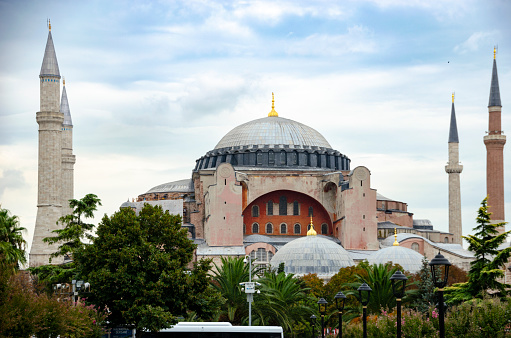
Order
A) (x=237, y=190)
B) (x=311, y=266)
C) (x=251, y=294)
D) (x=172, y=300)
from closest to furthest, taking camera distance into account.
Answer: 1. (x=172, y=300)
2. (x=251, y=294)
3. (x=311, y=266)
4. (x=237, y=190)

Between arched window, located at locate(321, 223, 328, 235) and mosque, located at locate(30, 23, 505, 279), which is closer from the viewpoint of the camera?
mosque, located at locate(30, 23, 505, 279)

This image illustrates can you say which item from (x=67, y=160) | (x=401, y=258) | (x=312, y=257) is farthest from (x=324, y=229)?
(x=67, y=160)

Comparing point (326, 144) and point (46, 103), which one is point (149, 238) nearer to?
point (46, 103)

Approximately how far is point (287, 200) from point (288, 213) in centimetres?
94

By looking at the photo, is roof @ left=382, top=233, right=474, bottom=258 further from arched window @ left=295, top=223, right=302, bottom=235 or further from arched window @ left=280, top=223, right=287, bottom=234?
arched window @ left=280, top=223, right=287, bottom=234

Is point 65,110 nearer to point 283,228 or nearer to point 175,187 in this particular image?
point 175,187

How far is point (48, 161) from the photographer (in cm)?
5109

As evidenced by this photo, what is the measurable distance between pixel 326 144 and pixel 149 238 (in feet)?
131

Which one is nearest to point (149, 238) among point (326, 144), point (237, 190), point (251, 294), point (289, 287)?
point (251, 294)

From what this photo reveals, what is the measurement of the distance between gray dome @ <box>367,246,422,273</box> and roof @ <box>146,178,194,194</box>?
19854mm

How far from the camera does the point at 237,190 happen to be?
57.2 meters

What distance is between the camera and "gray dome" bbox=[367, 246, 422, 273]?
164 feet

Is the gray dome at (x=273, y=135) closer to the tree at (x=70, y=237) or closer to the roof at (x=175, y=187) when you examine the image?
the roof at (x=175, y=187)

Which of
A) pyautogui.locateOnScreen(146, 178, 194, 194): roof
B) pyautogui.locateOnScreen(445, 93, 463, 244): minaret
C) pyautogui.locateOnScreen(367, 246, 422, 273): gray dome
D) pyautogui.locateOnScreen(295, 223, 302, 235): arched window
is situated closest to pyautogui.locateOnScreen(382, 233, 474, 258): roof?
pyautogui.locateOnScreen(295, 223, 302, 235): arched window
